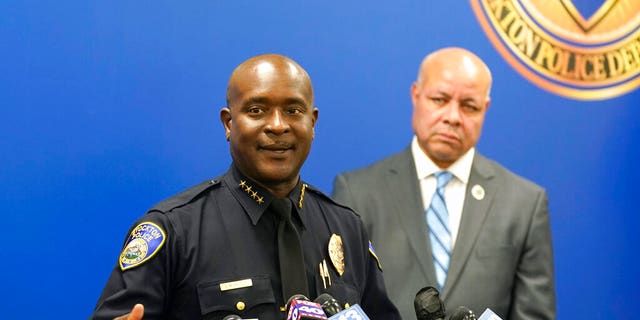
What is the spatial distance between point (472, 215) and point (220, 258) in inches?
54.3

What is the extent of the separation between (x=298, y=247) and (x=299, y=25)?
4.21ft

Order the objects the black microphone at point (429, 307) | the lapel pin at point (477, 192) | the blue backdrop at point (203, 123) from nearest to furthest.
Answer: the black microphone at point (429, 307) → the blue backdrop at point (203, 123) → the lapel pin at point (477, 192)

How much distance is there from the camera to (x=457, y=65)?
316cm

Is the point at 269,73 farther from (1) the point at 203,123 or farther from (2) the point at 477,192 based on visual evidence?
(2) the point at 477,192

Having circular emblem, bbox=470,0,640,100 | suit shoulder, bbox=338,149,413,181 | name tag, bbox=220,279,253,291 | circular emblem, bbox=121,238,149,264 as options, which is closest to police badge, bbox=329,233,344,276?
name tag, bbox=220,279,253,291

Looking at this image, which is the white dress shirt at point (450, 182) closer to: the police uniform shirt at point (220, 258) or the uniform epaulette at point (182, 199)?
the police uniform shirt at point (220, 258)

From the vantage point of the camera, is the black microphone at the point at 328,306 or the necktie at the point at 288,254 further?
the necktie at the point at 288,254

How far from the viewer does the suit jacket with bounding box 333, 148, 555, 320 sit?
2990mm

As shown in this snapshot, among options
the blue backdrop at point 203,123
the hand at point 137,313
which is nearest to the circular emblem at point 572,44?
the blue backdrop at point 203,123

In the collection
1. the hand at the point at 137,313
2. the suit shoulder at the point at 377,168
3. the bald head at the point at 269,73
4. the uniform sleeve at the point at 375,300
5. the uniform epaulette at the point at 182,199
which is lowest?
the hand at the point at 137,313

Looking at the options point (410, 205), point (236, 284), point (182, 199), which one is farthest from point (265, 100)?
point (410, 205)

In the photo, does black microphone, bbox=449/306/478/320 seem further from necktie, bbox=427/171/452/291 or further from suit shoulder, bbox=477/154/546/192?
suit shoulder, bbox=477/154/546/192

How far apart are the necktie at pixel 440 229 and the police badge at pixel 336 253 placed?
3.28 ft

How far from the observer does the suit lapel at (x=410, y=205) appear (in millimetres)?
3026
